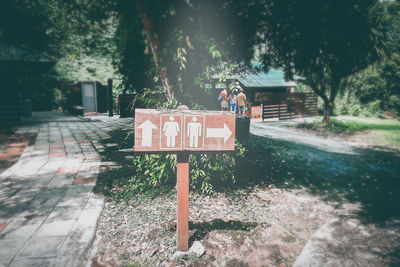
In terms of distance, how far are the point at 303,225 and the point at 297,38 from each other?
433 cm

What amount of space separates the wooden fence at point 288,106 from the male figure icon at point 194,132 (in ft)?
45.2

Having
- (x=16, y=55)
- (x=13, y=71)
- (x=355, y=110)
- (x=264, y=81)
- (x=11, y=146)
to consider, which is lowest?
(x=11, y=146)

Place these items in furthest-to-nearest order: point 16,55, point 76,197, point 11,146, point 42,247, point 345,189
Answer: point 16,55, point 11,146, point 345,189, point 76,197, point 42,247

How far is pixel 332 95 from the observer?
1277 centimetres

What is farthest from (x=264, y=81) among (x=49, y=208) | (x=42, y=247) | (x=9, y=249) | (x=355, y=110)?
(x=9, y=249)

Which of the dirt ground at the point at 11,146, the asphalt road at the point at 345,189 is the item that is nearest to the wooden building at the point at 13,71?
the dirt ground at the point at 11,146

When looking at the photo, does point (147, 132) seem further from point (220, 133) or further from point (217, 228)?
point (217, 228)

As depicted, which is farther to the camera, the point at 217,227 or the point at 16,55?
the point at 16,55

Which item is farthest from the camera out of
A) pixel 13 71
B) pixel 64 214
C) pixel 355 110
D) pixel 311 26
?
pixel 355 110

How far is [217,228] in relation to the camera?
330 cm

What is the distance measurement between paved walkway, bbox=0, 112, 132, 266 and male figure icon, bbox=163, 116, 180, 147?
1529 mm

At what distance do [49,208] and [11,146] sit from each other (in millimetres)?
5038

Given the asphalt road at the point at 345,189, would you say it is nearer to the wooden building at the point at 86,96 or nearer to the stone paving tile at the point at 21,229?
the stone paving tile at the point at 21,229

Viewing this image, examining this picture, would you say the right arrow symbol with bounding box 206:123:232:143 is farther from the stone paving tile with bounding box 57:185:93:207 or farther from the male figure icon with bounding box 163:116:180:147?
the stone paving tile with bounding box 57:185:93:207
